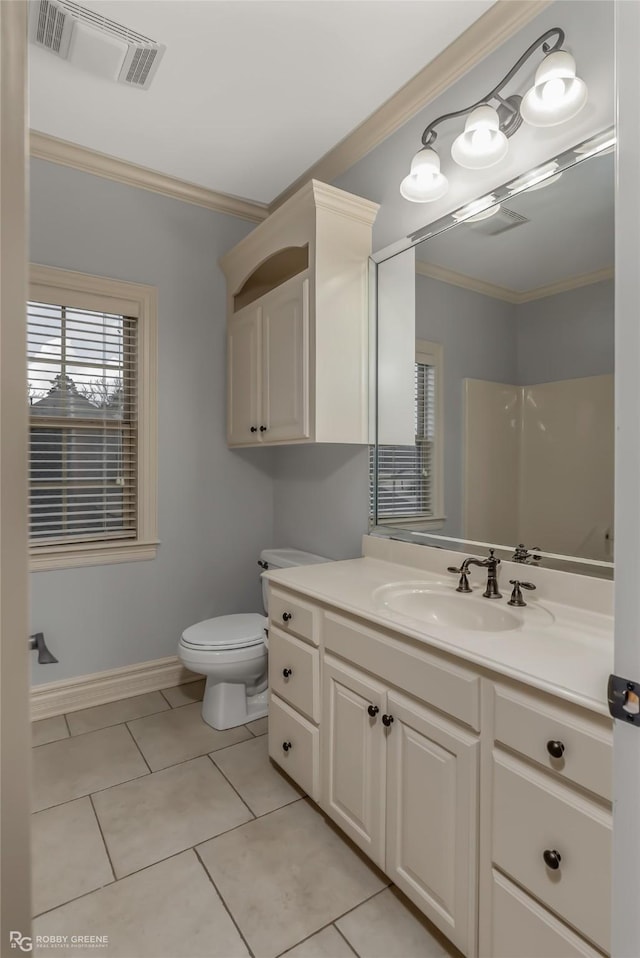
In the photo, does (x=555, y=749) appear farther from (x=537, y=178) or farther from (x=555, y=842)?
(x=537, y=178)

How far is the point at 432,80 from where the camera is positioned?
1.92 m

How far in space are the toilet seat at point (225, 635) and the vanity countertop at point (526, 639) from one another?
61 cm

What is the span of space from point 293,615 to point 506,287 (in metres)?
1.36

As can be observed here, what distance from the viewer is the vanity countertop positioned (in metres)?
1.03

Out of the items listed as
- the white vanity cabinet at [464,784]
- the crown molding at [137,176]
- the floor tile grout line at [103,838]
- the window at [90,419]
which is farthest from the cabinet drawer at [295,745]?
the crown molding at [137,176]

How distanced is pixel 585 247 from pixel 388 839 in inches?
70.2

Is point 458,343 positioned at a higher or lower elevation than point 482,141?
lower

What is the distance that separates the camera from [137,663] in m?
2.75

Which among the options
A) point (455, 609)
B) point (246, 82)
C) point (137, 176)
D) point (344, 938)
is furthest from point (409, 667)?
point (137, 176)

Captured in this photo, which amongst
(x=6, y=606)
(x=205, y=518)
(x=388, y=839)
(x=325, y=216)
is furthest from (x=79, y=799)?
(x=325, y=216)

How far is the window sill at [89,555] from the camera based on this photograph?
97.9 inches

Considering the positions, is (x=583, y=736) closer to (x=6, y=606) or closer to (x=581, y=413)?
(x=581, y=413)

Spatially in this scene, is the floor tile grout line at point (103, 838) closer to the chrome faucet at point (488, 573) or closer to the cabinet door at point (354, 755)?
the cabinet door at point (354, 755)

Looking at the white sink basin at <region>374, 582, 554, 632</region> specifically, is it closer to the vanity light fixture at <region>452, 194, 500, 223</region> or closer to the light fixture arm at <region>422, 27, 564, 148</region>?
the vanity light fixture at <region>452, 194, 500, 223</region>
